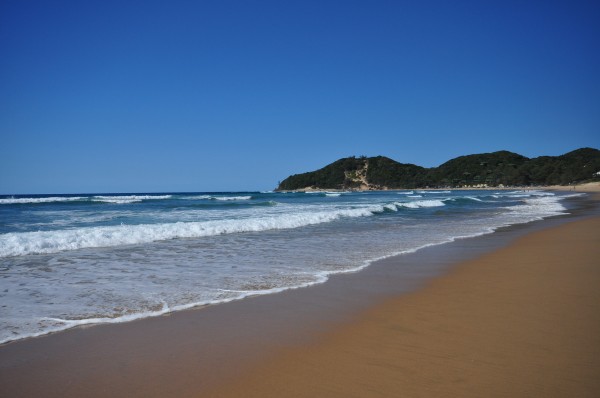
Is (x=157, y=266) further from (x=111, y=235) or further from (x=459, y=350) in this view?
(x=459, y=350)

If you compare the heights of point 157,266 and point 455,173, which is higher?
point 455,173

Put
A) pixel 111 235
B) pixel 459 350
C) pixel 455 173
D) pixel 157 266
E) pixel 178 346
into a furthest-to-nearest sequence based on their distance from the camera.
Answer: pixel 455 173
pixel 111 235
pixel 157 266
pixel 178 346
pixel 459 350

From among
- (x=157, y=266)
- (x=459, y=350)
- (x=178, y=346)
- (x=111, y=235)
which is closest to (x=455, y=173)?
(x=111, y=235)

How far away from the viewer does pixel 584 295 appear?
4.73 m

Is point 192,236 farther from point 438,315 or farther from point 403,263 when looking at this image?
point 438,315

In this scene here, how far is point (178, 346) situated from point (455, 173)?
446 feet

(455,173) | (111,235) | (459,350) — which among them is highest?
(455,173)

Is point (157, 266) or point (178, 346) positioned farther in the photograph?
point (157, 266)

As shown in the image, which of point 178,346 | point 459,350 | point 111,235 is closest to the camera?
point 459,350

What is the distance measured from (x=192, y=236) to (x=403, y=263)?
25.0 feet

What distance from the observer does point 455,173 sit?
422ft

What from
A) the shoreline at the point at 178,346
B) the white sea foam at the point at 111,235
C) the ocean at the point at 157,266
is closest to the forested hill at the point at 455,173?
the white sea foam at the point at 111,235

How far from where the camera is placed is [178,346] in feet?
11.2

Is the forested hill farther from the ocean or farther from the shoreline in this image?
the shoreline
